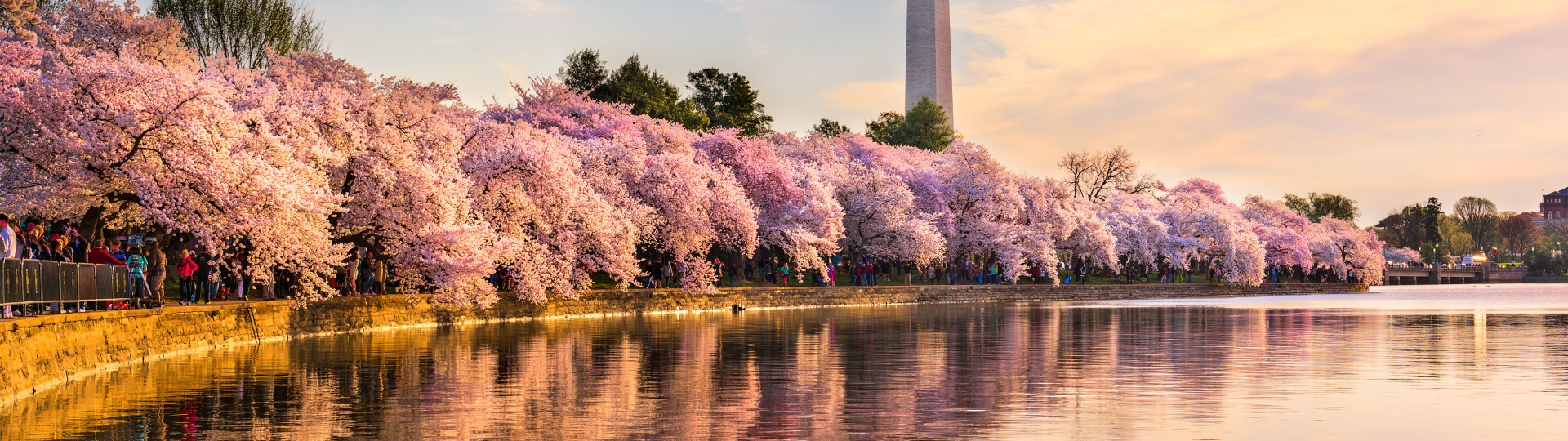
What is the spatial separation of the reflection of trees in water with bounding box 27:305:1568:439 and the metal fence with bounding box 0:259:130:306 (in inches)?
60.6

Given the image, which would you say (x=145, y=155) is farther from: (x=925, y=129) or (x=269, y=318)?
(x=925, y=129)

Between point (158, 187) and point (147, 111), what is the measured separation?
5.59 feet

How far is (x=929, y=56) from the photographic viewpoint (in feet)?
354

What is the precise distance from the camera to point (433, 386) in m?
20.9

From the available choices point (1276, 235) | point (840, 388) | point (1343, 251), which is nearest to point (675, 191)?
point (840, 388)

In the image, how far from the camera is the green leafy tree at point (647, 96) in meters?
90.4

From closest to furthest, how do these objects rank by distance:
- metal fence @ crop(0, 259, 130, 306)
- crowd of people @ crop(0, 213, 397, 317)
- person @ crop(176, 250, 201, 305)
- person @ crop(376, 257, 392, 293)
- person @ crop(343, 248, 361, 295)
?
metal fence @ crop(0, 259, 130, 306)
crowd of people @ crop(0, 213, 397, 317)
person @ crop(176, 250, 201, 305)
person @ crop(343, 248, 361, 295)
person @ crop(376, 257, 392, 293)

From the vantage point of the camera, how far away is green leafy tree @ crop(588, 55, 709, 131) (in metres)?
90.4

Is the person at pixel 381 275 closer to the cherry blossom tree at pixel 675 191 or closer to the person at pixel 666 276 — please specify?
the cherry blossom tree at pixel 675 191

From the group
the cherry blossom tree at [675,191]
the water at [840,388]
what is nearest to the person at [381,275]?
the water at [840,388]

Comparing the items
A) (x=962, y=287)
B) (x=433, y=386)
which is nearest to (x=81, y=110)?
(x=433, y=386)

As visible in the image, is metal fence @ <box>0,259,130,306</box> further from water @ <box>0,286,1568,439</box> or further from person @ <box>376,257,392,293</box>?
person @ <box>376,257,392,293</box>

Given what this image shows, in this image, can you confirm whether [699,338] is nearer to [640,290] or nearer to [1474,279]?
[640,290]

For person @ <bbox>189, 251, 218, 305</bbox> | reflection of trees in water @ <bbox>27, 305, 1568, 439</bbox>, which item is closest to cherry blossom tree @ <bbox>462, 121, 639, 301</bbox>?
reflection of trees in water @ <bbox>27, 305, 1568, 439</bbox>
